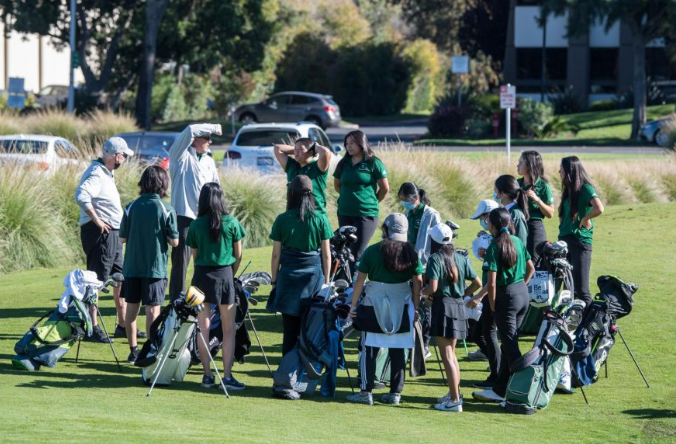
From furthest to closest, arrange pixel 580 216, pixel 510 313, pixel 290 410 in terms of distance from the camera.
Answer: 1. pixel 580 216
2. pixel 510 313
3. pixel 290 410

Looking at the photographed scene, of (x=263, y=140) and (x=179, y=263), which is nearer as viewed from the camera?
(x=179, y=263)

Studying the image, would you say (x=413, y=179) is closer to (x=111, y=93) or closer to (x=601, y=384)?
(x=601, y=384)

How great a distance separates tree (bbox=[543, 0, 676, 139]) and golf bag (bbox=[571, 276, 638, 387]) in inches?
1266

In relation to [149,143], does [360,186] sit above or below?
below

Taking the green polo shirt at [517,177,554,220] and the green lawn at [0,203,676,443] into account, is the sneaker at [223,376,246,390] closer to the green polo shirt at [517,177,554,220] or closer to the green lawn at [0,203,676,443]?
the green lawn at [0,203,676,443]

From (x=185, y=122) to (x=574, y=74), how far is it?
19.0 m

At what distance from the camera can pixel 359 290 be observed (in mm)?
8500

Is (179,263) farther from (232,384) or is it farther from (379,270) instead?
(379,270)

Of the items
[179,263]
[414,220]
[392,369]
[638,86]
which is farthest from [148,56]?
[392,369]

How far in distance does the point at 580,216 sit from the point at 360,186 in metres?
2.17

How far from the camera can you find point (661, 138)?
1426 inches

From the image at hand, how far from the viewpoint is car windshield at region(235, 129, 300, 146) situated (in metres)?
23.3

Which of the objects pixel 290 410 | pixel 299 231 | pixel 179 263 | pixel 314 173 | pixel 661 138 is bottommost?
pixel 290 410

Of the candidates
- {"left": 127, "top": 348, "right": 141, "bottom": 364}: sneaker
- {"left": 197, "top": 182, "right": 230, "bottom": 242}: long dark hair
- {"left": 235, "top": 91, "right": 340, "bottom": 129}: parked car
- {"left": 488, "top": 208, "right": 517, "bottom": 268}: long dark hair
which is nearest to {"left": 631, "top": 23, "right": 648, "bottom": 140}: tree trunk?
{"left": 235, "top": 91, "right": 340, "bottom": 129}: parked car
